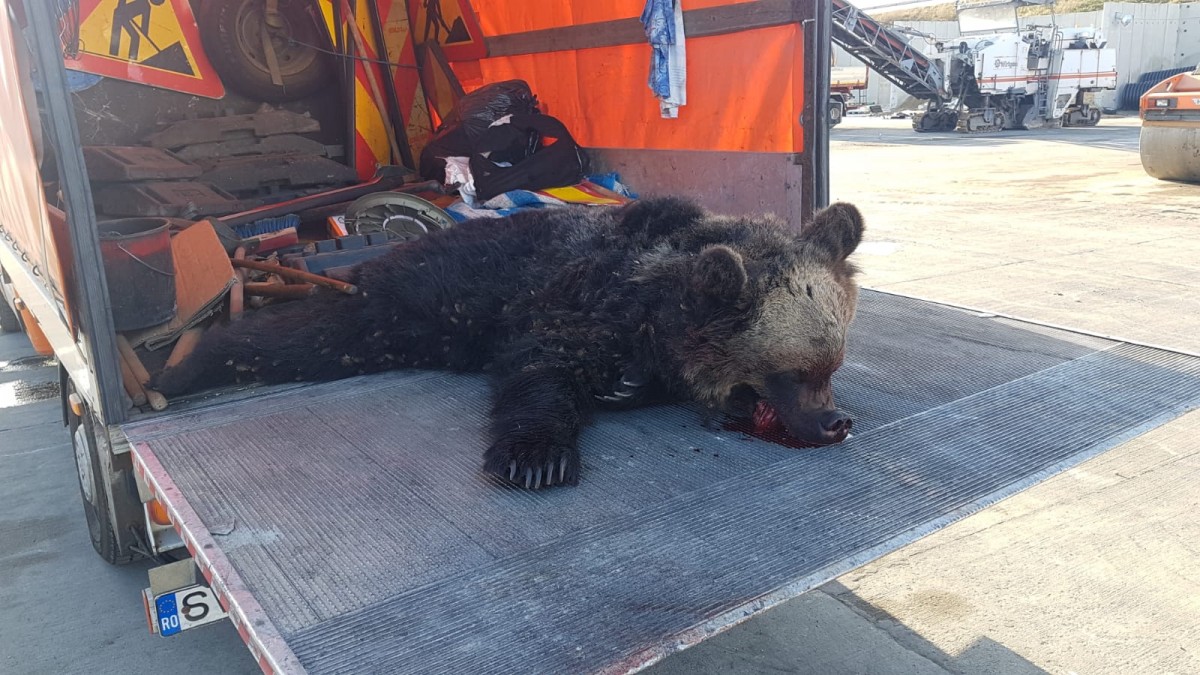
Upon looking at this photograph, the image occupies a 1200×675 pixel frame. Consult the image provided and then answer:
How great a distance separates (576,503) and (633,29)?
4.00 m

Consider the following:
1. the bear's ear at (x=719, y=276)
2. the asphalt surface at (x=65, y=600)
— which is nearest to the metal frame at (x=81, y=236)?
the asphalt surface at (x=65, y=600)

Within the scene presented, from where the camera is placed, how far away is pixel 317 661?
1.80 m

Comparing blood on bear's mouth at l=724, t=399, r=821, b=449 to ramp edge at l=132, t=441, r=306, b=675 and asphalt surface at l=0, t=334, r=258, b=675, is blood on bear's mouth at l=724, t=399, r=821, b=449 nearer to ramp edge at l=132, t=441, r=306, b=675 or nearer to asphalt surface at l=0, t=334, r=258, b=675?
ramp edge at l=132, t=441, r=306, b=675

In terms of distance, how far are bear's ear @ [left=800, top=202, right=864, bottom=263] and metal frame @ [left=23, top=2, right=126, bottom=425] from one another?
2.47 m

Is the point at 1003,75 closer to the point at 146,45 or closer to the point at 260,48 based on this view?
the point at 260,48

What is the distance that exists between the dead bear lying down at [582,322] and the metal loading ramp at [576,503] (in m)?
0.13

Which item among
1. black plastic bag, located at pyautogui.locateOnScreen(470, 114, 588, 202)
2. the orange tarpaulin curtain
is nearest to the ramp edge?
the orange tarpaulin curtain

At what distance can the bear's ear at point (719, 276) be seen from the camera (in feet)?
9.63

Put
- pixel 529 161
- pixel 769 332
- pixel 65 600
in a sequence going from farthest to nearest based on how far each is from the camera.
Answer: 1. pixel 529 161
2. pixel 65 600
3. pixel 769 332

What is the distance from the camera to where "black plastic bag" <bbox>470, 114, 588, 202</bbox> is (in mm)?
6453

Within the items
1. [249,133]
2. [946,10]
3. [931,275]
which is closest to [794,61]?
[249,133]

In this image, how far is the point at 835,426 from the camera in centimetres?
290

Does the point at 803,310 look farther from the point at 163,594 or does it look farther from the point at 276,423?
the point at 163,594

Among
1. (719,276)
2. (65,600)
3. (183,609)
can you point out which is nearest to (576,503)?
(719,276)
